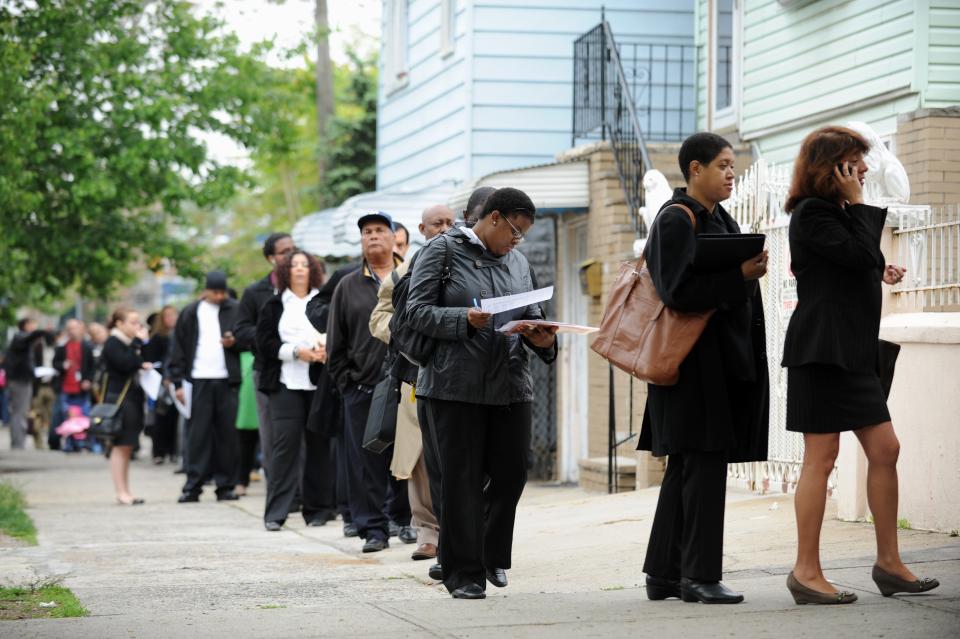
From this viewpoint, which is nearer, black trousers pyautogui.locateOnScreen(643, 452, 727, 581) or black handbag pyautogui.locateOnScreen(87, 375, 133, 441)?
black trousers pyautogui.locateOnScreen(643, 452, 727, 581)

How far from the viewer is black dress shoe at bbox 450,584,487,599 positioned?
6.86 meters

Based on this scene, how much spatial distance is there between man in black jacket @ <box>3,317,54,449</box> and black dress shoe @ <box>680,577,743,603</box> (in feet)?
65.9

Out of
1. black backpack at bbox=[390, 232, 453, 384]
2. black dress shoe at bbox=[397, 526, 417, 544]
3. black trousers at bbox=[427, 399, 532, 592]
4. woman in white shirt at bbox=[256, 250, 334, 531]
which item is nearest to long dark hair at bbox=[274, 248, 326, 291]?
woman in white shirt at bbox=[256, 250, 334, 531]

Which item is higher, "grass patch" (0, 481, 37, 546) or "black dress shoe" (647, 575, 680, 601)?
"black dress shoe" (647, 575, 680, 601)

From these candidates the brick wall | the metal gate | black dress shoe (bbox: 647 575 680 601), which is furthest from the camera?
the metal gate

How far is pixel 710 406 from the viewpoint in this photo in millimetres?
6227

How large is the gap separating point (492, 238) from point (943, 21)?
6210 mm

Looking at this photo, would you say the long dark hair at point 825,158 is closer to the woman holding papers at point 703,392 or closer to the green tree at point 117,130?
the woman holding papers at point 703,392

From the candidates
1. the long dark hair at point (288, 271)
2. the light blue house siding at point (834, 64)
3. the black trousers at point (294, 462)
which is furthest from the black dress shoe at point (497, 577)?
the light blue house siding at point (834, 64)

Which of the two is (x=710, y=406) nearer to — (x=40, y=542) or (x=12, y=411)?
(x=40, y=542)

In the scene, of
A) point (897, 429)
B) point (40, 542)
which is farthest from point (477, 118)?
point (897, 429)

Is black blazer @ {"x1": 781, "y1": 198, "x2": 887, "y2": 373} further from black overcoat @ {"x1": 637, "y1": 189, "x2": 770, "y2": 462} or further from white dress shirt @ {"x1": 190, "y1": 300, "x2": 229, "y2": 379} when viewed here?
white dress shirt @ {"x1": 190, "y1": 300, "x2": 229, "y2": 379}

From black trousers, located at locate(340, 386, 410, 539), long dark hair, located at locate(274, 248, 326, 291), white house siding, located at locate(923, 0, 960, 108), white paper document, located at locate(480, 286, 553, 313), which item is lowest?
black trousers, located at locate(340, 386, 410, 539)

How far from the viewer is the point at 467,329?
6793mm
